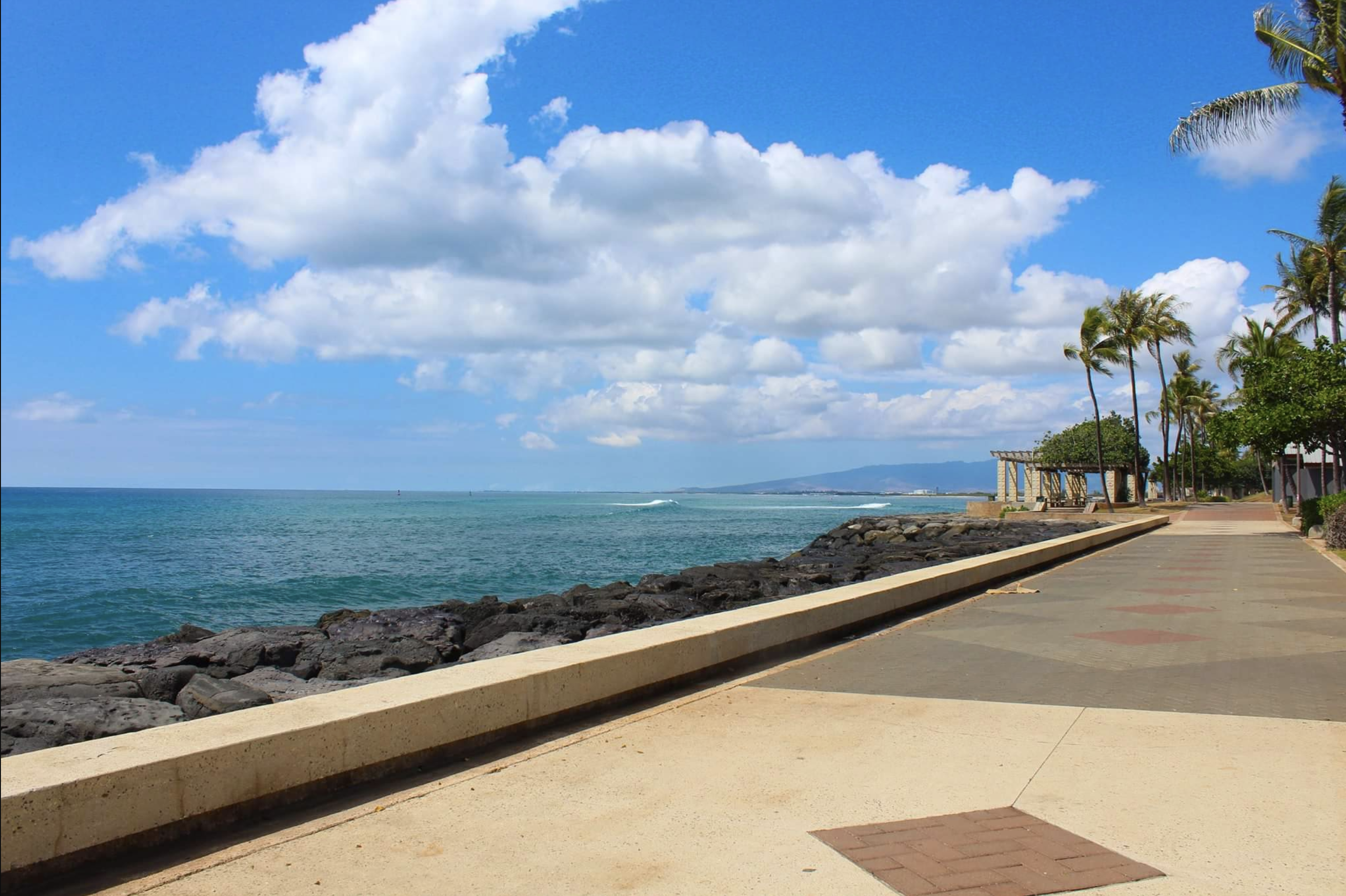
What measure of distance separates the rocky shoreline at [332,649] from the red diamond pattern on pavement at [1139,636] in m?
5.53

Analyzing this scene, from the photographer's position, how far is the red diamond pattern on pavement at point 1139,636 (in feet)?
30.2

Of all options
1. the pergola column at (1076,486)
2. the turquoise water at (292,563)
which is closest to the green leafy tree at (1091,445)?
the pergola column at (1076,486)

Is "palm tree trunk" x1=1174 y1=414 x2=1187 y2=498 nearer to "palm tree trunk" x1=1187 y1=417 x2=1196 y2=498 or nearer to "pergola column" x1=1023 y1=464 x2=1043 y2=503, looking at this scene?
"palm tree trunk" x1=1187 y1=417 x2=1196 y2=498

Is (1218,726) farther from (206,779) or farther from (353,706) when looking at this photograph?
(206,779)

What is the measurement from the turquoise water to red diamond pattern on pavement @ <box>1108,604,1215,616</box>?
46.7ft

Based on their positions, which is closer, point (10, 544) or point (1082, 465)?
point (10, 544)

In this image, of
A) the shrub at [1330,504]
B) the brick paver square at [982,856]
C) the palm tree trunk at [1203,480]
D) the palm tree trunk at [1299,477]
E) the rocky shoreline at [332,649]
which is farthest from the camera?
the palm tree trunk at [1203,480]

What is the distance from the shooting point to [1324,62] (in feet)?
60.4

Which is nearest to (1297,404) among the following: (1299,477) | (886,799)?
(1299,477)

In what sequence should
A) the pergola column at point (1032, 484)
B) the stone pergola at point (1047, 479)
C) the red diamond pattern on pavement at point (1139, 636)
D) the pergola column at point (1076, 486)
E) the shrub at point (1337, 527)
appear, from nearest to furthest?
the red diamond pattern on pavement at point (1139, 636) → the shrub at point (1337, 527) → the stone pergola at point (1047, 479) → the pergola column at point (1076, 486) → the pergola column at point (1032, 484)

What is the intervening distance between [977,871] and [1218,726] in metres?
3.03

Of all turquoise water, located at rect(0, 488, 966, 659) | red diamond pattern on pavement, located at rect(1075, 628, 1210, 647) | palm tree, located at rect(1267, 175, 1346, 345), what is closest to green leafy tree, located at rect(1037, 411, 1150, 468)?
turquoise water, located at rect(0, 488, 966, 659)

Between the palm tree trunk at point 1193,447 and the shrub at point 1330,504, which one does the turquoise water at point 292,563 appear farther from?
the palm tree trunk at point 1193,447

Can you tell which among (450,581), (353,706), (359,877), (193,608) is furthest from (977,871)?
(450,581)
